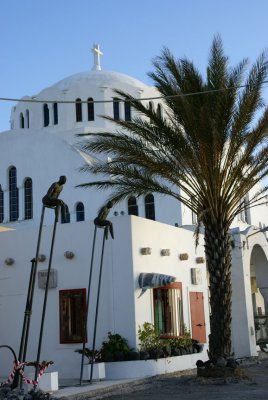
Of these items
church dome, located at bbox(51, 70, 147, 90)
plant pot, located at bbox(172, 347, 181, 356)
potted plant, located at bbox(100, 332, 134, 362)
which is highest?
church dome, located at bbox(51, 70, 147, 90)

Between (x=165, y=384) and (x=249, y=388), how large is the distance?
6.95 ft

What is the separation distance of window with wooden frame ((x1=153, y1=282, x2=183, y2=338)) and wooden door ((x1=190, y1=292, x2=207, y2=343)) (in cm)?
79

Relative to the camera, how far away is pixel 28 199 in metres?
30.3

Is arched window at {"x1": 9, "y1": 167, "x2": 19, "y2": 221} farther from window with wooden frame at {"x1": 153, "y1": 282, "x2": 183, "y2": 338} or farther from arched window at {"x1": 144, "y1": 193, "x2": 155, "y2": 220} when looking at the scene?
window with wooden frame at {"x1": 153, "y1": 282, "x2": 183, "y2": 338}

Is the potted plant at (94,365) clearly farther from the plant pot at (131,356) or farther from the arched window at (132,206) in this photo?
the arched window at (132,206)

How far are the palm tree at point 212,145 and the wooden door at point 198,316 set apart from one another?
13.8 feet

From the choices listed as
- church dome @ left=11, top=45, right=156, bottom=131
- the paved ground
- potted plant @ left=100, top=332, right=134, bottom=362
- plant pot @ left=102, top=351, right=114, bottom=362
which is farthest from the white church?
church dome @ left=11, top=45, right=156, bottom=131

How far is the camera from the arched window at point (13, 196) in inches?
1188

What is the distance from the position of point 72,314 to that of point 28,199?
48.8ft

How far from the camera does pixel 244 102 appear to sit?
14.1 m

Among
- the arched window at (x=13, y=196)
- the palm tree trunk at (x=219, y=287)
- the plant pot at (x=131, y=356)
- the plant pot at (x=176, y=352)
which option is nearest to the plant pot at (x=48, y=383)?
the plant pot at (x=131, y=356)

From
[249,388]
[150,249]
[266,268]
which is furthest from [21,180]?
[249,388]

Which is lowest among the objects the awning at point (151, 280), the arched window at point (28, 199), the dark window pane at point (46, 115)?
the awning at point (151, 280)

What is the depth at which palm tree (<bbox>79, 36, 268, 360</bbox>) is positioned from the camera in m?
14.2
